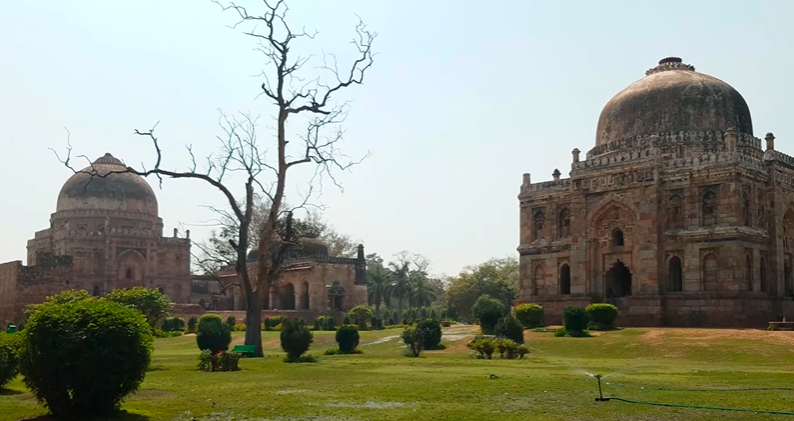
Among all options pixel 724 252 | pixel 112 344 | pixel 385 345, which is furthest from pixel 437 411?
pixel 724 252

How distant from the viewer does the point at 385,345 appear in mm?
31469

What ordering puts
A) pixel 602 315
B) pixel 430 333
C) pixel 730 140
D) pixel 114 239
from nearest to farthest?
pixel 430 333 → pixel 602 315 → pixel 730 140 → pixel 114 239

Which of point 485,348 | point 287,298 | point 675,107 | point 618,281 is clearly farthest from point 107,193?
point 485,348

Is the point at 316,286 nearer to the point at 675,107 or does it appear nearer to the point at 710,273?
the point at 675,107

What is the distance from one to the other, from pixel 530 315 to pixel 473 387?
20799mm

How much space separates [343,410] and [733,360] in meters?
15.6

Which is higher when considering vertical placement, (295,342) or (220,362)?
(295,342)

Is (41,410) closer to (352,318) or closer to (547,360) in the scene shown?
(547,360)

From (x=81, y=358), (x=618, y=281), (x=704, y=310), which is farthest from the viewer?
(x=618, y=281)

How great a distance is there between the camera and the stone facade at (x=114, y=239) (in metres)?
57.5

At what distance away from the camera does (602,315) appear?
109 ft

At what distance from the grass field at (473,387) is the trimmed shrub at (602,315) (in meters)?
5.73

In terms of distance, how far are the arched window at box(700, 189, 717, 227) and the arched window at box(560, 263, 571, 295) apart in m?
7.07

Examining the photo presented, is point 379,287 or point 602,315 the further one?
point 379,287
